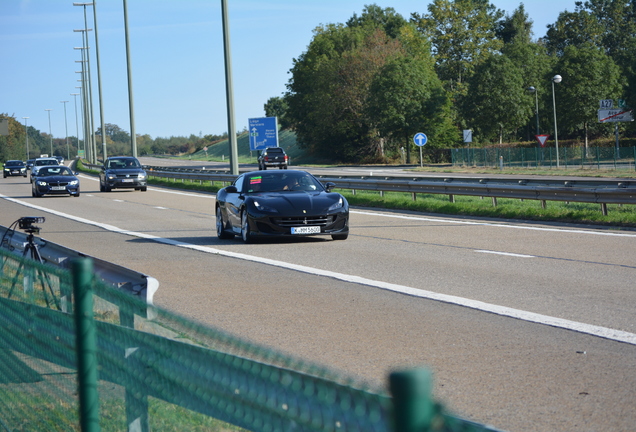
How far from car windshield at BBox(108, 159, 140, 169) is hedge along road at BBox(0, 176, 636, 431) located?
22.7 m

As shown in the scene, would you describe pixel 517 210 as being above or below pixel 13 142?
below

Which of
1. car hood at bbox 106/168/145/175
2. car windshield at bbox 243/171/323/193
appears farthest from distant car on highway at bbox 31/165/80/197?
car windshield at bbox 243/171/323/193

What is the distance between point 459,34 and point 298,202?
8710 cm

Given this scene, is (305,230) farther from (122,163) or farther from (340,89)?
(340,89)

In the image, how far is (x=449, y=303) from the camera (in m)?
9.23

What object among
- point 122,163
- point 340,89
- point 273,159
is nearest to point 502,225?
point 122,163

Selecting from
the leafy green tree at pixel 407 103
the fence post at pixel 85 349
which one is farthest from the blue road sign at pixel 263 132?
the fence post at pixel 85 349

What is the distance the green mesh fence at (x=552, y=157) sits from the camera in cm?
4966

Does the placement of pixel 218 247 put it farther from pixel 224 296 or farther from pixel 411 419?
pixel 411 419

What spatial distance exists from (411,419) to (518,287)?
882 centimetres

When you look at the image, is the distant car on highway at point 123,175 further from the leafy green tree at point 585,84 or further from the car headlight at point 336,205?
the leafy green tree at point 585,84

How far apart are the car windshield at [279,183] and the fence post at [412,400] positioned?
50.2 feet

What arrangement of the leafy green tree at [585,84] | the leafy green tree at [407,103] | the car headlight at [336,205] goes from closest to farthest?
the car headlight at [336,205]
the leafy green tree at [585,84]
the leafy green tree at [407,103]

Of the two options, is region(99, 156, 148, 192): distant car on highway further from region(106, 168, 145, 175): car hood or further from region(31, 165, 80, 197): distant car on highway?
region(31, 165, 80, 197): distant car on highway
